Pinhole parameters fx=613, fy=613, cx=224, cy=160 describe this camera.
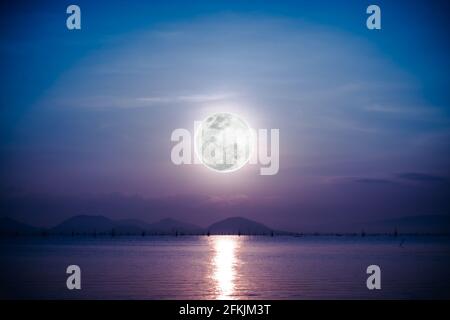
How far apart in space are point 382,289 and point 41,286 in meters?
27.6

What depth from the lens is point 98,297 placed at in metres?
44.4

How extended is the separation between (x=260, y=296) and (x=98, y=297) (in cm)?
1176
